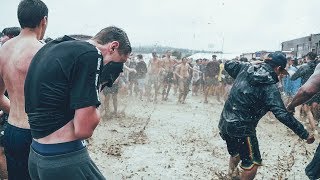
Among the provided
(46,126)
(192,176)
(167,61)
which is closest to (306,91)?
(192,176)

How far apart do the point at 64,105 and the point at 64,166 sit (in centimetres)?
33

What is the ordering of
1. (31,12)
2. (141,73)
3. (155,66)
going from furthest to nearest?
(155,66) → (141,73) → (31,12)

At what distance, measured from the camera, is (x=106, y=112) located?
33.6 feet

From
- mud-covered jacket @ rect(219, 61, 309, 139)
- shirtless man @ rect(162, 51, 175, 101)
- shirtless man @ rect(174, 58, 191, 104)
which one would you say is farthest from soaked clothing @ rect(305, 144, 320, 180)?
shirtless man @ rect(162, 51, 175, 101)

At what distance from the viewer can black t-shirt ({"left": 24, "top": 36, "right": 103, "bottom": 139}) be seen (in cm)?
186

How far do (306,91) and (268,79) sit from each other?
479 millimetres

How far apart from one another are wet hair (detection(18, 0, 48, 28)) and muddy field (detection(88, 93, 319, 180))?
3081 millimetres

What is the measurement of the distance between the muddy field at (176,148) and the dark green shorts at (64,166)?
11.1ft

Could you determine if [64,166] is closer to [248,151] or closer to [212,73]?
[248,151]

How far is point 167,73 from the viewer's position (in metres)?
16.0

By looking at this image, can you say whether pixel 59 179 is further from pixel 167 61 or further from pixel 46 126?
pixel 167 61

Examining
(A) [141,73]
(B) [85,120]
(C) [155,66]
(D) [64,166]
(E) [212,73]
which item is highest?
(B) [85,120]

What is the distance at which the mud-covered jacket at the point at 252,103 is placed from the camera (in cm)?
405

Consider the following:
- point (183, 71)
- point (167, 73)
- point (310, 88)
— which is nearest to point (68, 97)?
point (310, 88)
